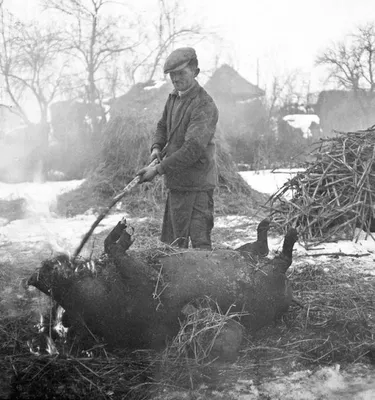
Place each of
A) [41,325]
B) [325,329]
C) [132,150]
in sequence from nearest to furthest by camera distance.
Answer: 1. [41,325]
2. [325,329]
3. [132,150]

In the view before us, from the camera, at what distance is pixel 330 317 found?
127 inches

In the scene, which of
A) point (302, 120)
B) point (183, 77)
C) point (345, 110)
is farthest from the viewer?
point (345, 110)

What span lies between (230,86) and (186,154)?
80.1 feet

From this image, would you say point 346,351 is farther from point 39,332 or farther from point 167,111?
point 167,111

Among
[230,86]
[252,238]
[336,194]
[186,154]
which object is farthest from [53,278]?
[230,86]

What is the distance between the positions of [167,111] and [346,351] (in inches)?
95.0

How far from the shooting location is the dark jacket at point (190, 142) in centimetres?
357

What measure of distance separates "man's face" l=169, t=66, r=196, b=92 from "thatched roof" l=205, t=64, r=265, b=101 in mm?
22271

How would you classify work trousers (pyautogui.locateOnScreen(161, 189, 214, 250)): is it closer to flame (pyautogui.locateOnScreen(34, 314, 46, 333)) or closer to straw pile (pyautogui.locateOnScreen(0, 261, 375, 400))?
straw pile (pyautogui.locateOnScreen(0, 261, 375, 400))

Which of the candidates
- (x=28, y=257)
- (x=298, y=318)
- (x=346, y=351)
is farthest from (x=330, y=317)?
(x=28, y=257)

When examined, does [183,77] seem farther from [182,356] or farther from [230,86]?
[230,86]

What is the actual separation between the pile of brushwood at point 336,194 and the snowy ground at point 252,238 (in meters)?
0.23

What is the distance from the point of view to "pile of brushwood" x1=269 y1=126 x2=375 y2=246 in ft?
19.4

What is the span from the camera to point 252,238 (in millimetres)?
6320
